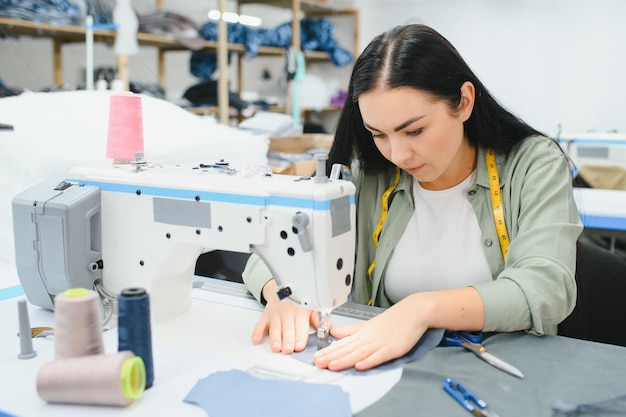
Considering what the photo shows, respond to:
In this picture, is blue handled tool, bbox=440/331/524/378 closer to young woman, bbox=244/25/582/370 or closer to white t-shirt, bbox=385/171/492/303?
young woman, bbox=244/25/582/370

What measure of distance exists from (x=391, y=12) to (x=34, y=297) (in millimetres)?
5222

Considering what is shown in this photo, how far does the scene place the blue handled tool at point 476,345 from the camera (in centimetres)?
94

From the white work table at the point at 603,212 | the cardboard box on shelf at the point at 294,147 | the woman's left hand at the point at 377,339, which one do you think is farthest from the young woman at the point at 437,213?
the cardboard box on shelf at the point at 294,147

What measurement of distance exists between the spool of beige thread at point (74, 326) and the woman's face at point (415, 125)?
24.9 inches

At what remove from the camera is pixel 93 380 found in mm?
820

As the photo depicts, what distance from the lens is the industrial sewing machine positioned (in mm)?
1003

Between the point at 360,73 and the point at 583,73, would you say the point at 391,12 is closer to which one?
the point at 583,73

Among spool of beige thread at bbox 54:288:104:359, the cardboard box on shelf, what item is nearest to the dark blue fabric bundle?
the cardboard box on shelf

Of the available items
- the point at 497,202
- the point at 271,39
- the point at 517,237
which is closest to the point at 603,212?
the point at 497,202

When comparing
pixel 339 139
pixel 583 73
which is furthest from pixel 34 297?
pixel 583 73

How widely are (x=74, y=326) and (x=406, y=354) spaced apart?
50 cm

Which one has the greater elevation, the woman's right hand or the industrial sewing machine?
the industrial sewing machine

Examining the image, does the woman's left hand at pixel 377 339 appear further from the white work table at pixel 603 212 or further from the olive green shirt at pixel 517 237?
the white work table at pixel 603 212

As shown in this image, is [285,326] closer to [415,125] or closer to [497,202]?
[415,125]
